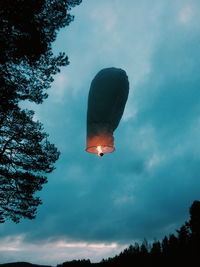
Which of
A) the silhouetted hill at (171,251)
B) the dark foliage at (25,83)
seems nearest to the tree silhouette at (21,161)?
the dark foliage at (25,83)

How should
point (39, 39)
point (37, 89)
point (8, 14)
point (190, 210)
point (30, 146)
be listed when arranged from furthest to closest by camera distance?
point (30, 146) → point (37, 89) → point (39, 39) → point (8, 14) → point (190, 210)

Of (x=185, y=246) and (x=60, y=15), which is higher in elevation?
(x=60, y=15)

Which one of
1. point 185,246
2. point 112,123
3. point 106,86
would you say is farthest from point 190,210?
point 106,86

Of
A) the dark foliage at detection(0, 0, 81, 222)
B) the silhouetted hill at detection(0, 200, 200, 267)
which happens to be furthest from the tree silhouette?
the silhouetted hill at detection(0, 200, 200, 267)

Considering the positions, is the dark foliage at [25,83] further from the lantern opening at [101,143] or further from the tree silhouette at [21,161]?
the lantern opening at [101,143]

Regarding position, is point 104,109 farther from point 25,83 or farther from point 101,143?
point 25,83

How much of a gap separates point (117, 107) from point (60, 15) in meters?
6.96

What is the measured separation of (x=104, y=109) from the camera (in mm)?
2199

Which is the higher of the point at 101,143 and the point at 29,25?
the point at 29,25

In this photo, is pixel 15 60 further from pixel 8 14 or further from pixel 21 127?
pixel 21 127

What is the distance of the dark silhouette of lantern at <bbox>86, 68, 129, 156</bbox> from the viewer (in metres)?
2.20

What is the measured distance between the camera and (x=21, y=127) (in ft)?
30.1

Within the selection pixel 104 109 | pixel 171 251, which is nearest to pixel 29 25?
pixel 104 109

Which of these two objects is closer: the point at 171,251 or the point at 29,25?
the point at 171,251
